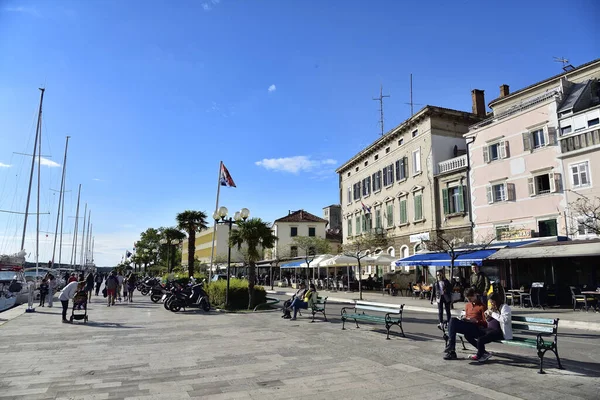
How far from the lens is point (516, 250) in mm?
19281

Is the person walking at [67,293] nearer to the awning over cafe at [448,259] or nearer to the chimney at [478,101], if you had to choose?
the awning over cafe at [448,259]

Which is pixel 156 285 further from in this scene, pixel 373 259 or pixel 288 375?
pixel 288 375

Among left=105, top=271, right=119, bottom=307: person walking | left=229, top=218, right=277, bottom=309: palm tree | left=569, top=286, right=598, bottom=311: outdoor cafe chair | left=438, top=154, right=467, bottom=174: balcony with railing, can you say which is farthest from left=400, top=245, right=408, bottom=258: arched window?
left=105, top=271, right=119, bottom=307: person walking

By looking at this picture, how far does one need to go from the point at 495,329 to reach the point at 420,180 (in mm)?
23552

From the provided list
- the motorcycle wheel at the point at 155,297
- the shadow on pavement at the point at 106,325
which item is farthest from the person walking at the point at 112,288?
the shadow on pavement at the point at 106,325

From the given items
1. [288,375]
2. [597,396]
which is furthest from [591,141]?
[288,375]

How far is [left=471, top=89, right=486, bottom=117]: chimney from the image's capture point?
31641 mm

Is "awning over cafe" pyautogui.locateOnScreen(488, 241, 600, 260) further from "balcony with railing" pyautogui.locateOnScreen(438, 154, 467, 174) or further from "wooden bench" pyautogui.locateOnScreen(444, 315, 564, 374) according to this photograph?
"wooden bench" pyautogui.locateOnScreen(444, 315, 564, 374)

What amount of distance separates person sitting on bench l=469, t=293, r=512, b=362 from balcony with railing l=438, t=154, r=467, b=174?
20.4 meters

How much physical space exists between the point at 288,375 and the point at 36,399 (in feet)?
11.7

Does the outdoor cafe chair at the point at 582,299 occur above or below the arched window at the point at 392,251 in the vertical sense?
below

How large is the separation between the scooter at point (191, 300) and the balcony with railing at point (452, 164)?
59.5ft

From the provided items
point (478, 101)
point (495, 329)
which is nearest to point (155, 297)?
point (495, 329)

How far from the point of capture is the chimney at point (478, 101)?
1246 inches
